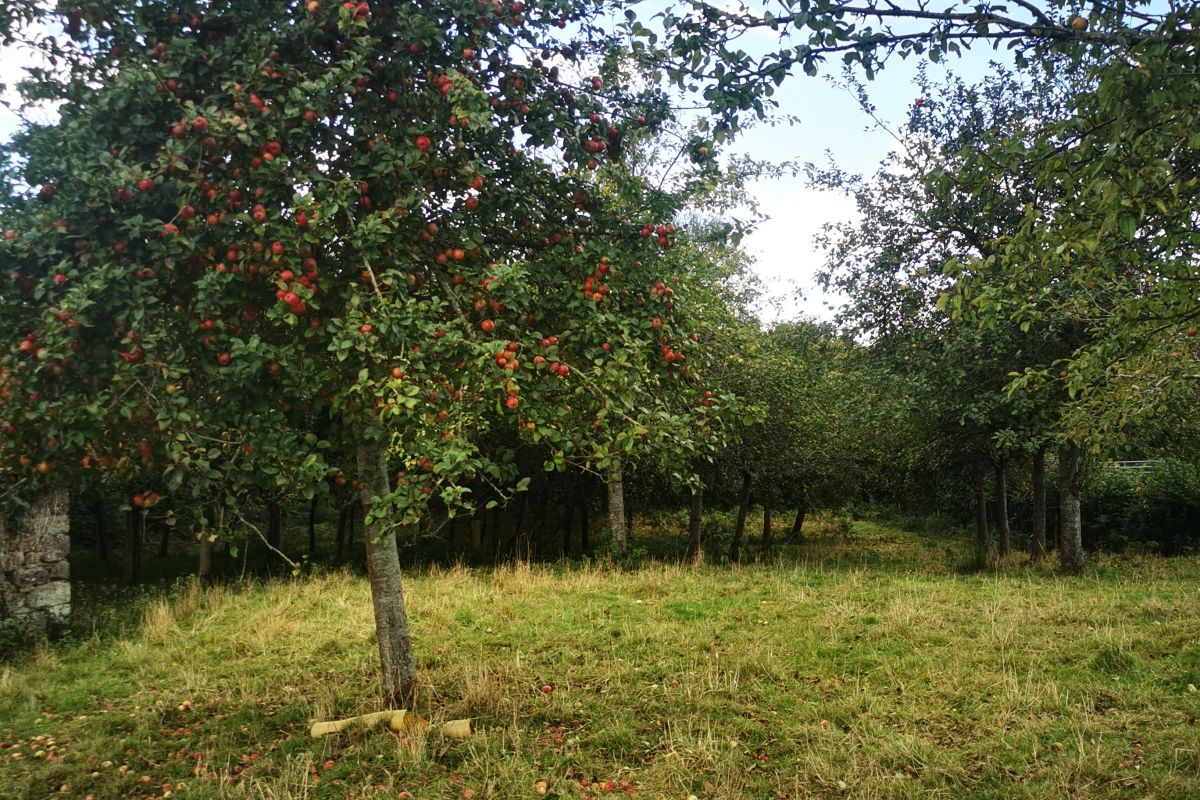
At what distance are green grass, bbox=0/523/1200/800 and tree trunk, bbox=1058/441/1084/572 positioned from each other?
9.48 feet

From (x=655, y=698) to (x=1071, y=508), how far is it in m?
11.1

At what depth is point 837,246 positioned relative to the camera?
51.2ft

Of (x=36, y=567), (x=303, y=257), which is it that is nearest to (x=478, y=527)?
(x=36, y=567)

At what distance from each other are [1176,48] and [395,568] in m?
5.90

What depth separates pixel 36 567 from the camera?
10.4m

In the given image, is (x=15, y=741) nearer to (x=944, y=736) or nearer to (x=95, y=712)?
(x=95, y=712)

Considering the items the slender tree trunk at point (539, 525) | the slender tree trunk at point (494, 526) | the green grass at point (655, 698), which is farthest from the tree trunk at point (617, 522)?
the slender tree trunk at point (494, 526)

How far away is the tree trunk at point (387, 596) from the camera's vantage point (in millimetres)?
6176

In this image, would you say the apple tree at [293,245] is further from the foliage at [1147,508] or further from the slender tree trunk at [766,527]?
the foliage at [1147,508]

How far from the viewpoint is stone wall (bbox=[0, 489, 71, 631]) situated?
10242 millimetres

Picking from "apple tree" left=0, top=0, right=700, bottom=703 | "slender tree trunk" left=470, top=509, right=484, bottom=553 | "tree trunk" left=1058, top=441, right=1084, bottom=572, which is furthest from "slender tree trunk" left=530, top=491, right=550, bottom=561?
"apple tree" left=0, top=0, right=700, bottom=703

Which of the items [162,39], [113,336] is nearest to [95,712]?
[113,336]

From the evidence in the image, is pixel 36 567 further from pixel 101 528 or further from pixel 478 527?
pixel 101 528

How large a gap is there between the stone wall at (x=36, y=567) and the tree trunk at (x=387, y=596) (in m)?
6.52
